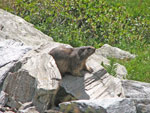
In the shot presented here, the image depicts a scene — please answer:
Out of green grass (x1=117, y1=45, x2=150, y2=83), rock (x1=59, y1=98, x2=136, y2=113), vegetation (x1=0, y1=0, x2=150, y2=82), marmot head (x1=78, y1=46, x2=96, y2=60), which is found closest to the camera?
rock (x1=59, y1=98, x2=136, y2=113)

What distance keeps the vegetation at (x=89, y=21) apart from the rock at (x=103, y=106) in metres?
5.96

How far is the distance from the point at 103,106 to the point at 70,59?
2062 mm

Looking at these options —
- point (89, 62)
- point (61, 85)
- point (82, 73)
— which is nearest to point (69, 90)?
point (61, 85)

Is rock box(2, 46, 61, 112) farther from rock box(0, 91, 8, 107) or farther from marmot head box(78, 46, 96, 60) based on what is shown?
marmot head box(78, 46, 96, 60)

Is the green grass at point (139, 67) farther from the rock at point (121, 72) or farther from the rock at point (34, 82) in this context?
the rock at point (34, 82)

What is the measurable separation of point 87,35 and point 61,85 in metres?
7.05

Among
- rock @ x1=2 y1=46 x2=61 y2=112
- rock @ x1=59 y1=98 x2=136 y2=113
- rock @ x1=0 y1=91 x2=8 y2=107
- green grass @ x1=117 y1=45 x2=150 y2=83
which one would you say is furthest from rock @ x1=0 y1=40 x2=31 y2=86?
green grass @ x1=117 y1=45 x2=150 y2=83

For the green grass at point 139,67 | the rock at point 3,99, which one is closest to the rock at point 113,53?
the green grass at point 139,67

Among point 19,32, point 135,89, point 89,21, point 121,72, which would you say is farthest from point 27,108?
point 89,21

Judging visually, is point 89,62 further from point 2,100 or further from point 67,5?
point 67,5

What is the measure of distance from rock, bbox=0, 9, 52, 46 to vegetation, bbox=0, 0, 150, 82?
1052mm

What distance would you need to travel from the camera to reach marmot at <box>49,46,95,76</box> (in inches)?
330

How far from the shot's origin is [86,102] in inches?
269

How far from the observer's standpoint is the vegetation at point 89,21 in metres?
14.2
